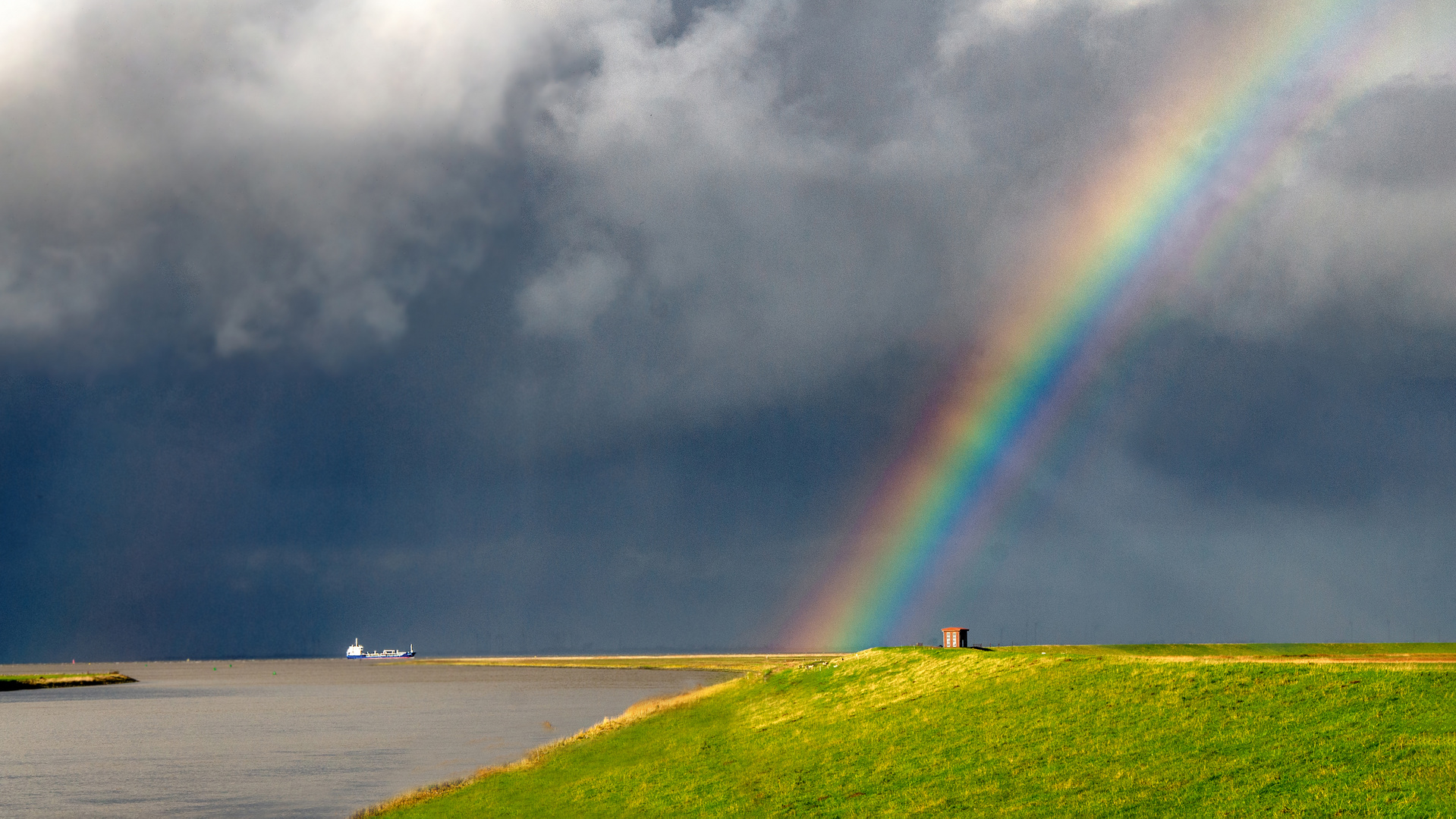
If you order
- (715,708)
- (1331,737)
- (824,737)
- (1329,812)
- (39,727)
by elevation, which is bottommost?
(1329,812)

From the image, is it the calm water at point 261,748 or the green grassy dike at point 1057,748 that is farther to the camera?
the calm water at point 261,748

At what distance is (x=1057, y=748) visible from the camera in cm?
3841

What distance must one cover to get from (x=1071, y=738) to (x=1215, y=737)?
5.51m

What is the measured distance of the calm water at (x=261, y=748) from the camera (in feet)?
198

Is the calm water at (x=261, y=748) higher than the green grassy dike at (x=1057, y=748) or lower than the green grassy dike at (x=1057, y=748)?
higher

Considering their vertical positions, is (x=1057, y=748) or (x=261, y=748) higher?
(x=261, y=748)

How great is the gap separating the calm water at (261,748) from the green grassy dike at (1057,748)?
42.0 feet

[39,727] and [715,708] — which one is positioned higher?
[39,727]

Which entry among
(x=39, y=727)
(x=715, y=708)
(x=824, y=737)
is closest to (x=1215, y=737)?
(x=824, y=737)

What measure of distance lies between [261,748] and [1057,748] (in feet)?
240

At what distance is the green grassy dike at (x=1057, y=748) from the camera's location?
30.0 meters

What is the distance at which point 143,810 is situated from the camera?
56562mm

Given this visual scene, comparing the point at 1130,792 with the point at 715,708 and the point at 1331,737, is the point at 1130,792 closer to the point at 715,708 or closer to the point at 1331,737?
the point at 1331,737

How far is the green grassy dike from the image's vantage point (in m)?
30.0
